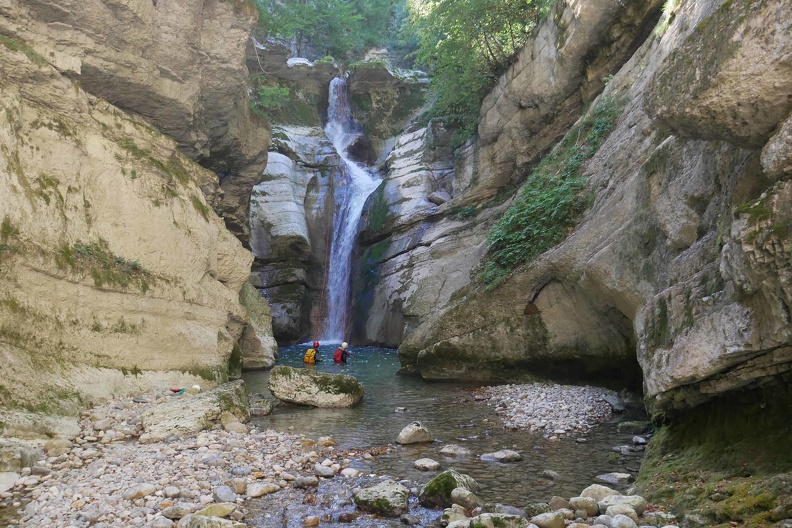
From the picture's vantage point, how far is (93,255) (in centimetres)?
995

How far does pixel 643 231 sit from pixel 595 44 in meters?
11.1

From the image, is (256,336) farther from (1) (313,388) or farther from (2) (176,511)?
(2) (176,511)

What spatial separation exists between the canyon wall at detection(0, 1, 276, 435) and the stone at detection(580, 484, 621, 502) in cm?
692

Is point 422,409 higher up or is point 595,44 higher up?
point 595,44

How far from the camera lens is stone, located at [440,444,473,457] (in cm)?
764

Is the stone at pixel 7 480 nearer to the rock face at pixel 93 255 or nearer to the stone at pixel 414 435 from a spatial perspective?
the rock face at pixel 93 255

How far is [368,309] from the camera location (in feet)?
82.1

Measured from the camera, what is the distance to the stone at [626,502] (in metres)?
4.92

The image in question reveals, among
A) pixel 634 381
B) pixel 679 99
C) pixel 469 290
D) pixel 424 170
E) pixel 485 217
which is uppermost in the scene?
pixel 424 170

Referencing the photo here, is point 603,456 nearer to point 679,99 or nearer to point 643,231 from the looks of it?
point 643,231

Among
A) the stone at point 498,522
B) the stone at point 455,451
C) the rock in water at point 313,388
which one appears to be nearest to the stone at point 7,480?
the stone at point 498,522

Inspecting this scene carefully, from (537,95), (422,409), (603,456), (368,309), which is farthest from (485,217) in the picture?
(603,456)

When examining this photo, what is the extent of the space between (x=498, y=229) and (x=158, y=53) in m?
10.2

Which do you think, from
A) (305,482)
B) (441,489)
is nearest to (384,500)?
(441,489)
